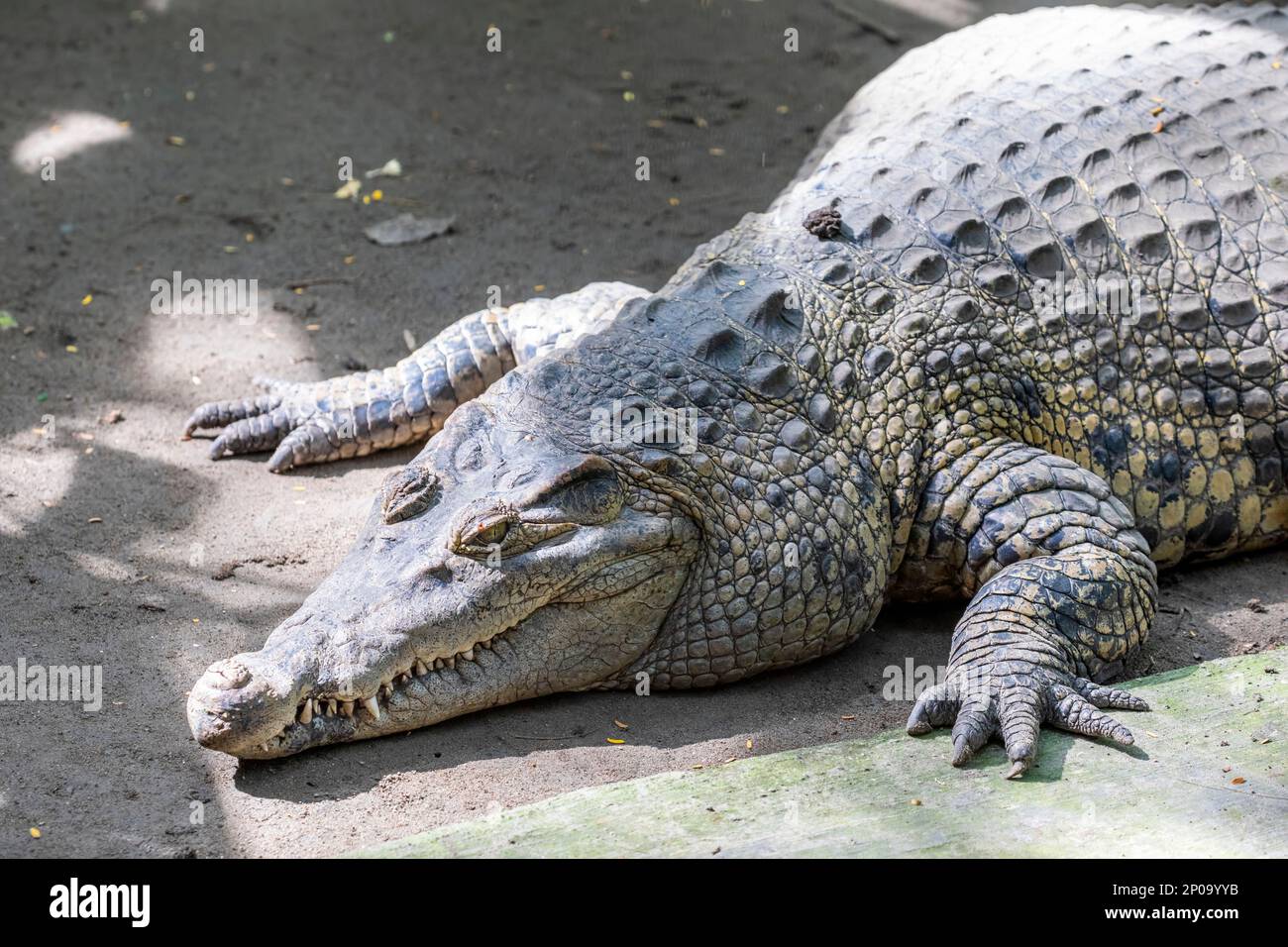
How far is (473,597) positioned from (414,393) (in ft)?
6.68

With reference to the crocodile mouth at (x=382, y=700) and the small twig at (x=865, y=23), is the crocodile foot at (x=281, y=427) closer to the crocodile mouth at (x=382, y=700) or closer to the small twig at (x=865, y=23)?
the crocodile mouth at (x=382, y=700)

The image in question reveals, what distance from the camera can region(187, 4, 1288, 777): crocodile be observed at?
14.6 feet

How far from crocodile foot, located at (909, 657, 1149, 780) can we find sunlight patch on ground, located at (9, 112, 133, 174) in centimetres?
659

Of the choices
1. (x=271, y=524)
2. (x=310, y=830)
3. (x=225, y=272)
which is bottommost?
(x=310, y=830)

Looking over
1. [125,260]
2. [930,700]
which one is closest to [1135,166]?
[930,700]

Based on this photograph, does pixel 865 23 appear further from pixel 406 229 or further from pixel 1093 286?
pixel 1093 286

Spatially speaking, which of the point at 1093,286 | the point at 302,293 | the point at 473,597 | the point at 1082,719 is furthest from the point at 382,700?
the point at 302,293

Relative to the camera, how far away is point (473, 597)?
174 inches

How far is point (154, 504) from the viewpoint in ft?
19.2

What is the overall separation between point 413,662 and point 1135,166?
351 cm

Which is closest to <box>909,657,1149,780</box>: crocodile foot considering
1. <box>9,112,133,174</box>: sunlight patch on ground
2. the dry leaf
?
the dry leaf

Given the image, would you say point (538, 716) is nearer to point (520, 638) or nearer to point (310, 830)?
point (520, 638)

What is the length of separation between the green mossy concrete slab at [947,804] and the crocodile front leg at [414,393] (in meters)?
2.54

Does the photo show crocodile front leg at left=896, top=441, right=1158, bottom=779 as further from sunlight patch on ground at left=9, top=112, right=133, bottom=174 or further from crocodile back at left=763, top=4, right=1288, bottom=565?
sunlight patch on ground at left=9, top=112, right=133, bottom=174
